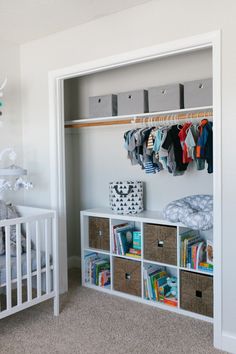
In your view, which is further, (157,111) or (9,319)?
(157,111)

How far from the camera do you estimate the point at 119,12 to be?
9.31ft

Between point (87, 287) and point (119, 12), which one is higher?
point (119, 12)

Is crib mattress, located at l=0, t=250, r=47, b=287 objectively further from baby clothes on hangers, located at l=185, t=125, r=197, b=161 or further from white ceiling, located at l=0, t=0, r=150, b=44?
white ceiling, located at l=0, t=0, r=150, b=44

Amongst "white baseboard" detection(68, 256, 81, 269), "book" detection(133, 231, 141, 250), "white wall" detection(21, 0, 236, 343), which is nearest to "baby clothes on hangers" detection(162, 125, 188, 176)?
"white wall" detection(21, 0, 236, 343)

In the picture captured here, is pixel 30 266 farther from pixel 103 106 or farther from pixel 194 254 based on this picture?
pixel 103 106

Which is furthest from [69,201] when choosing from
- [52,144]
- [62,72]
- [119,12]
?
[119,12]

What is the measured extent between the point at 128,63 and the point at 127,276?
184cm

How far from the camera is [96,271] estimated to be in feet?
11.7

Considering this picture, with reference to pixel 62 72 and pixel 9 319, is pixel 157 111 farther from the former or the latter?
pixel 9 319

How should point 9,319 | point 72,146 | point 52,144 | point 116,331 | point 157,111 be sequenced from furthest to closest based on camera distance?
point 72,146
point 52,144
point 157,111
point 9,319
point 116,331

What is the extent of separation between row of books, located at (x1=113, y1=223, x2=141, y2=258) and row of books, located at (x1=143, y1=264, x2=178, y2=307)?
195 millimetres

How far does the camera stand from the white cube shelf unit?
293cm

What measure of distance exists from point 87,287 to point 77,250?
762mm

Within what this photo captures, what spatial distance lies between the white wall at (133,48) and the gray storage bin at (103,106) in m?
0.44
